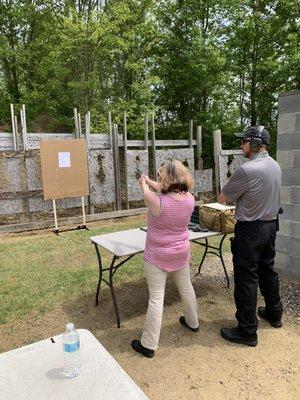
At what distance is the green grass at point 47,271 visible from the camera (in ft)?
14.2

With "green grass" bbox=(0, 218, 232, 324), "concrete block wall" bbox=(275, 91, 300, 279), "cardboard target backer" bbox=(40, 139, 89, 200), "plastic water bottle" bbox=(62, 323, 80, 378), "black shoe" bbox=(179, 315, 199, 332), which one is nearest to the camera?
"plastic water bottle" bbox=(62, 323, 80, 378)

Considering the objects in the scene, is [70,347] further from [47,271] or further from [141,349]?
[47,271]

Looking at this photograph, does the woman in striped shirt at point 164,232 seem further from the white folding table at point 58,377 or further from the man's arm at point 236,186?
the white folding table at point 58,377

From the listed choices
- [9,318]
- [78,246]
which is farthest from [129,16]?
[9,318]

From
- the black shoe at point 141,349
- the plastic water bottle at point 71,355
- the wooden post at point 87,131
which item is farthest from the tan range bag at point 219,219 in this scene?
the wooden post at point 87,131

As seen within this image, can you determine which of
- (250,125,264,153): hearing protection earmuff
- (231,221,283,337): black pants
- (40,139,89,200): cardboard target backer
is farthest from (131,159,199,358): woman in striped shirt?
(40,139,89,200): cardboard target backer

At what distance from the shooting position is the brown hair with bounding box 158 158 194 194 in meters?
2.92

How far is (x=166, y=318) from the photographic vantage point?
3.88 meters

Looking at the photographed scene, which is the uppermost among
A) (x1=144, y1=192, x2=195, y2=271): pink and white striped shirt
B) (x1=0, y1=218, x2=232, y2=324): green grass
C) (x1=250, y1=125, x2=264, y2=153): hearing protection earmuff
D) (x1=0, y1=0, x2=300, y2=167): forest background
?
(x1=0, y1=0, x2=300, y2=167): forest background

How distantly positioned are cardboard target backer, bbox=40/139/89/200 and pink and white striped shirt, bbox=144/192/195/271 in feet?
16.6

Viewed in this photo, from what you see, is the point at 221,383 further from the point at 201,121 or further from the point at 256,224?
the point at 201,121

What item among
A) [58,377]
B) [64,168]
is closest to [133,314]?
[58,377]

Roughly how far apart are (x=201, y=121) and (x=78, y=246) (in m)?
9.47

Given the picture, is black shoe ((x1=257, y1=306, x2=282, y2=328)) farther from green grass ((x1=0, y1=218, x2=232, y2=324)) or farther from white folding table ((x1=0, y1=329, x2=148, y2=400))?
white folding table ((x1=0, y1=329, x2=148, y2=400))
